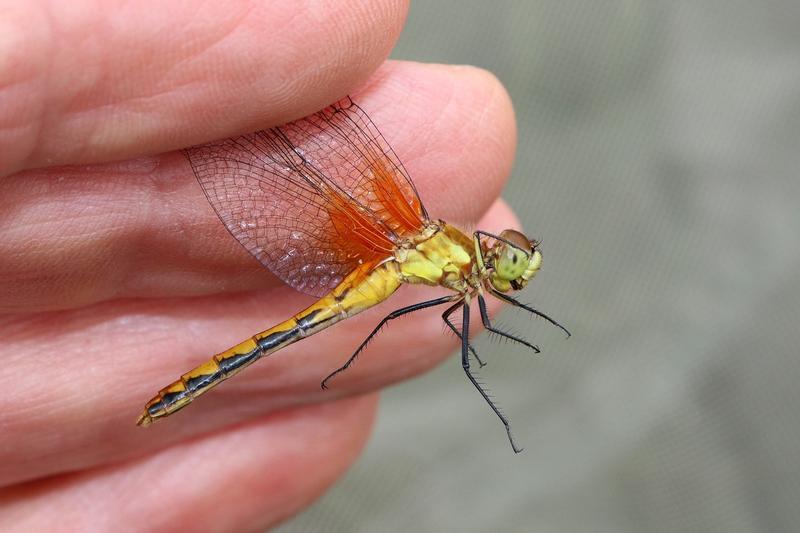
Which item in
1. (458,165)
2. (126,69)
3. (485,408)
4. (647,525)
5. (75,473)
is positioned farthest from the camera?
(485,408)

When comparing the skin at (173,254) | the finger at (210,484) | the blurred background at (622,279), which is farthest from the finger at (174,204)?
the blurred background at (622,279)

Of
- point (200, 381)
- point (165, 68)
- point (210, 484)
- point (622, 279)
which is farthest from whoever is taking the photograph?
point (622, 279)

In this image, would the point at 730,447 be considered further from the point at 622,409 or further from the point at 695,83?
the point at 695,83

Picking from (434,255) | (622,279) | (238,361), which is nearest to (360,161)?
(434,255)

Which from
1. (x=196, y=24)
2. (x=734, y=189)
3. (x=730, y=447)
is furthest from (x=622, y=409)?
(x=196, y=24)

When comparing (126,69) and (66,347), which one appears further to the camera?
(66,347)

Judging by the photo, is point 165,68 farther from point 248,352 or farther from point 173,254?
point 248,352

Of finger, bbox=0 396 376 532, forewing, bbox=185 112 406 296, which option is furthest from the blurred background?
forewing, bbox=185 112 406 296
